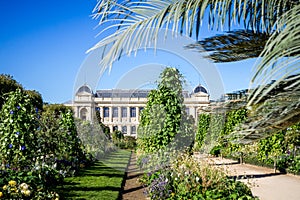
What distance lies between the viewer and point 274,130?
2.33 metres

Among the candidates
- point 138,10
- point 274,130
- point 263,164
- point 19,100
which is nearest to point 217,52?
point 274,130

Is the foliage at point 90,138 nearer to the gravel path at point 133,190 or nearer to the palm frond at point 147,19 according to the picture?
the gravel path at point 133,190

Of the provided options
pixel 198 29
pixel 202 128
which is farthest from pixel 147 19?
pixel 202 128

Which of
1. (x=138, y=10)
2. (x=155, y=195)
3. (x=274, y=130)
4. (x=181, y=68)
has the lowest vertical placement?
(x=155, y=195)

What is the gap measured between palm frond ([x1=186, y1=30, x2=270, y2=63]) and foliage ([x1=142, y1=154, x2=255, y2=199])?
212 cm

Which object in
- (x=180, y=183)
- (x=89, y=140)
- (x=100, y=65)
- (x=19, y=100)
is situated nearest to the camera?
(x=100, y=65)

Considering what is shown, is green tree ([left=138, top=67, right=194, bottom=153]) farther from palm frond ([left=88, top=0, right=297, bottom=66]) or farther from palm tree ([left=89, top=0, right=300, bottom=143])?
palm frond ([left=88, top=0, right=297, bottom=66])

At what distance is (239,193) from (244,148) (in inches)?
360

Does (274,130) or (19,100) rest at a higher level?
(19,100)

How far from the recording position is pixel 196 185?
220 inches

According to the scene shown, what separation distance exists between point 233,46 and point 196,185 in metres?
2.99

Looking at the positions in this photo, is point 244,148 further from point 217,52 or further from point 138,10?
point 138,10

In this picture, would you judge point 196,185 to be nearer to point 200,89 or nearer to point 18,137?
point 18,137

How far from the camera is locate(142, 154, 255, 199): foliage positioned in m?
4.98
